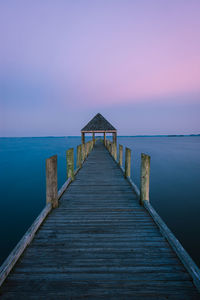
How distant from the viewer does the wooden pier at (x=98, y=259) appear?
1966 millimetres

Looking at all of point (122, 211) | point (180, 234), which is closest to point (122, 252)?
point (122, 211)

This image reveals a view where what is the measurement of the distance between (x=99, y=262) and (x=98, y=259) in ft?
0.20

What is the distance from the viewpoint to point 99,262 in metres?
2.36

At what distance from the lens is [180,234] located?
284 inches

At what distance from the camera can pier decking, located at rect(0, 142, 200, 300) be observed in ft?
6.41

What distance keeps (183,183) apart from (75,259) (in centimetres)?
1525

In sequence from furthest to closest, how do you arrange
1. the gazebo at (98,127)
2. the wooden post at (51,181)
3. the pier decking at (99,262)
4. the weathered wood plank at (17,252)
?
the gazebo at (98,127), the wooden post at (51,181), the weathered wood plank at (17,252), the pier decking at (99,262)

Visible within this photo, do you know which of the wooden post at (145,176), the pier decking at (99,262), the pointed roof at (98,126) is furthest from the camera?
the pointed roof at (98,126)

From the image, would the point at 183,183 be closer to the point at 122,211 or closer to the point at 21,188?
the point at 122,211

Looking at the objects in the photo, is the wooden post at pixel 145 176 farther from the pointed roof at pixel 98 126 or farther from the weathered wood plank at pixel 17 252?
the pointed roof at pixel 98 126

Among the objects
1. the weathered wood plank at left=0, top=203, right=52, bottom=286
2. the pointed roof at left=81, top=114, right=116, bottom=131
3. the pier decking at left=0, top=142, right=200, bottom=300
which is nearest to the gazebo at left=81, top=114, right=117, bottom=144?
the pointed roof at left=81, top=114, right=116, bottom=131

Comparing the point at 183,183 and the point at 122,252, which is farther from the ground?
the point at 122,252

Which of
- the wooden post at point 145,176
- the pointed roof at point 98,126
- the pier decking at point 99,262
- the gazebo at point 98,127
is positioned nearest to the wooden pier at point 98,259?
the pier decking at point 99,262

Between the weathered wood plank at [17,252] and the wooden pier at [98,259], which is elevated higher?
the weathered wood plank at [17,252]
